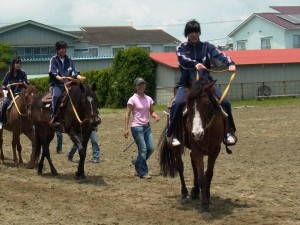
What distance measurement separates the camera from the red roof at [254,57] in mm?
40500

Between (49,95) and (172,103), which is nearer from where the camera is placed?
(172,103)

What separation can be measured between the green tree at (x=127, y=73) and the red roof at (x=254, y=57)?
2.93 feet

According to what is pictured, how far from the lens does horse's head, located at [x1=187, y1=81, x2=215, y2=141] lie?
26.3ft

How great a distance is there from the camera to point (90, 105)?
11219mm

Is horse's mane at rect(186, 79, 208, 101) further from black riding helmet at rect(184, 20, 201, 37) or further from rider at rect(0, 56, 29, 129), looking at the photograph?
rider at rect(0, 56, 29, 129)

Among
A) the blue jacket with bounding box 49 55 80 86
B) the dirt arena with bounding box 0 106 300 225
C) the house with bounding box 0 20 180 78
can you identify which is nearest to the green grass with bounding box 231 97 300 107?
the dirt arena with bounding box 0 106 300 225

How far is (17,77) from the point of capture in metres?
14.4

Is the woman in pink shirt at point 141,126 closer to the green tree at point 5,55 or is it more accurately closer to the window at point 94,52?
the green tree at point 5,55

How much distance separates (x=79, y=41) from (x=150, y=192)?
56.9 m

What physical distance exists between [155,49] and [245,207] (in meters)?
64.4

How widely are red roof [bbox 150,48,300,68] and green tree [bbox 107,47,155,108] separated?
2.93ft

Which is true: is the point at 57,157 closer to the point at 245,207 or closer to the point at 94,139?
the point at 94,139

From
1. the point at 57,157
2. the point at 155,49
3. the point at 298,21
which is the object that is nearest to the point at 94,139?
the point at 57,157

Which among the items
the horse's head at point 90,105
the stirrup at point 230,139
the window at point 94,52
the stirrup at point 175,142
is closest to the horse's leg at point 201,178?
the stirrup at point 175,142
